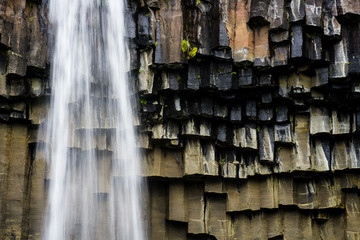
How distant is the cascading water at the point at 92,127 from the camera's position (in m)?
9.74

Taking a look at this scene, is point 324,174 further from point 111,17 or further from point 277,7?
point 111,17

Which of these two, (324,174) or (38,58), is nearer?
(38,58)

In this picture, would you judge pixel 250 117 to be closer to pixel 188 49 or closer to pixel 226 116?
pixel 226 116

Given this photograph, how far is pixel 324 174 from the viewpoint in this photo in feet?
34.1

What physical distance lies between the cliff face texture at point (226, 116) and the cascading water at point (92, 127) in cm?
26

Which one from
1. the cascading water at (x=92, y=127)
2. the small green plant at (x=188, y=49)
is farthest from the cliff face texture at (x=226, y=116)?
the cascading water at (x=92, y=127)

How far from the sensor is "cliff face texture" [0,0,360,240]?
9.41m

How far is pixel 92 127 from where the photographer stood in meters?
9.95

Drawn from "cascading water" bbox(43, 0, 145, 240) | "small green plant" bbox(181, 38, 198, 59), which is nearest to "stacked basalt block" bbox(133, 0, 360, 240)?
"small green plant" bbox(181, 38, 198, 59)

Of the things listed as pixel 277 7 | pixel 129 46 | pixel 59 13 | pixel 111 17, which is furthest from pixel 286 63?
pixel 59 13

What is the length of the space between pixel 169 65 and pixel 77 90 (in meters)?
2.32

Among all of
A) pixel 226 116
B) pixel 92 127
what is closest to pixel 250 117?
pixel 226 116

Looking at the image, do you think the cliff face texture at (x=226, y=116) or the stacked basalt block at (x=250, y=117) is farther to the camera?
the stacked basalt block at (x=250, y=117)

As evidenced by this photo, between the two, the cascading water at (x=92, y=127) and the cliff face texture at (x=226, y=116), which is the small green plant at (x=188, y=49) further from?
Result: the cascading water at (x=92, y=127)
